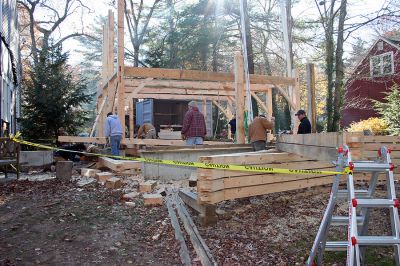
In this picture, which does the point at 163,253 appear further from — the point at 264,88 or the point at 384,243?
the point at 264,88

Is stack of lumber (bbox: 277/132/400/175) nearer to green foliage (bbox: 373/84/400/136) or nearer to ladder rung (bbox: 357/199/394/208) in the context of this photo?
ladder rung (bbox: 357/199/394/208)

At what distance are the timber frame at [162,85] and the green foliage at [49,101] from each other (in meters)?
2.64

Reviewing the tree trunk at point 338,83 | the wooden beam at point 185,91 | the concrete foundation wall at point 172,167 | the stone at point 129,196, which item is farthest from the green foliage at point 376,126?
the stone at point 129,196

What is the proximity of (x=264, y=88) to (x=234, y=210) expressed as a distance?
10591 millimetres

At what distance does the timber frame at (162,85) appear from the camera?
1095cm

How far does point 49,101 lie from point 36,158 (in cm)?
649

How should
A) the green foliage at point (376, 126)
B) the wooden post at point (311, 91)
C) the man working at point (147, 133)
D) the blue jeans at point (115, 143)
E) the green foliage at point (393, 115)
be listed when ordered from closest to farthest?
the wooden post at point (311, 91) < the blue jeans at point (115, 143) < the man working at point (147, 133) < the green foliage at point (393, 115) < the green foliage at point (376, 126)

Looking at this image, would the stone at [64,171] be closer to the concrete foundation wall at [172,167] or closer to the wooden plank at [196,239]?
the concrete foundation wall at [172,167]

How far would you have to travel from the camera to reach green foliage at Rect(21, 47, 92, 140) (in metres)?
17.0

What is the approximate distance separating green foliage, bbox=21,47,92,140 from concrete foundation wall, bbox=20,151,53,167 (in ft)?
20.9

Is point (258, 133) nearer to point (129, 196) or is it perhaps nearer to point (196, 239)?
point (129, 196)

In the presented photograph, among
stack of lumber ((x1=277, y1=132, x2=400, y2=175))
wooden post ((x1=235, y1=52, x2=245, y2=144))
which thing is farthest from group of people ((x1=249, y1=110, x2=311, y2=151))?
stack of lumber ((x1=277, y1=132, x2=400, y2=175))

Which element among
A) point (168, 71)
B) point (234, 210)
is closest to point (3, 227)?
point (234, 210)

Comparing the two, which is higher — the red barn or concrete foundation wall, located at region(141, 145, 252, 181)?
the red barn
